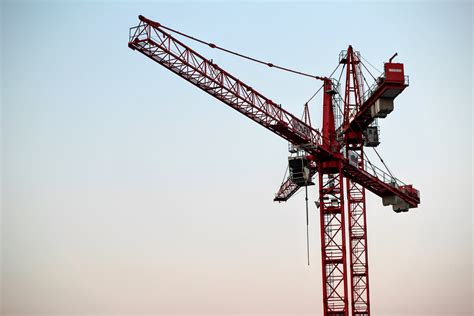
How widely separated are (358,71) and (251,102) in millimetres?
11798

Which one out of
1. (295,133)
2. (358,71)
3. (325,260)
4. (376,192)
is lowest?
(325,260)

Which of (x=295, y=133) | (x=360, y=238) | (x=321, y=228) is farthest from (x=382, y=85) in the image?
(x=360, y=238)

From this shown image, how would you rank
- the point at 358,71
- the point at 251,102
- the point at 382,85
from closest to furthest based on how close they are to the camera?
the point at 382,85
the point at 251,102
the point at 358,71

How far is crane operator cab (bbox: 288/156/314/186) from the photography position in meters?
67.8

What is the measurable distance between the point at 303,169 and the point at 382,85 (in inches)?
591

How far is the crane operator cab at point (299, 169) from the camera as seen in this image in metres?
67.8

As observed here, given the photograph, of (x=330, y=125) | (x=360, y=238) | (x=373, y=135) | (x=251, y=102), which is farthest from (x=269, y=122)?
(x=360, y=238)

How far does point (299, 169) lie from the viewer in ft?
224

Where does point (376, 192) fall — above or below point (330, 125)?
below

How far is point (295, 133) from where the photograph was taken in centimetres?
6384

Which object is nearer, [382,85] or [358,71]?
[382,85]

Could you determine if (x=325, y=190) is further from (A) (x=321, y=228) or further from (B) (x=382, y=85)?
(B) (x=382, y=85)

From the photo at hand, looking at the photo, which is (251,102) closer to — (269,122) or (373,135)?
(269,122)

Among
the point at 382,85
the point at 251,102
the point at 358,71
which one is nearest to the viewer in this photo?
the point at 382,85
